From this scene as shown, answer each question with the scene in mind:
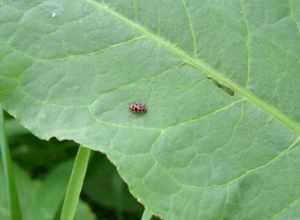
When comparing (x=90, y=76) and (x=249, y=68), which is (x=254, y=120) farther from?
(x=90, y=76)

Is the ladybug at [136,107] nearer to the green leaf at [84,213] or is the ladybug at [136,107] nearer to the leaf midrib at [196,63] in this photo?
the leaf midrib at [196,63]

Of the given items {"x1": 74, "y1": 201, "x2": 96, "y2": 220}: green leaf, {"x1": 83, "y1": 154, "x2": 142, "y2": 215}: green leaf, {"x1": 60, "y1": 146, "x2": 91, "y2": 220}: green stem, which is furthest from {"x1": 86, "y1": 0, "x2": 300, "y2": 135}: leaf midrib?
{"x1": 83, "y1": 154, "x2": 142, "y2": 215}: green leaf

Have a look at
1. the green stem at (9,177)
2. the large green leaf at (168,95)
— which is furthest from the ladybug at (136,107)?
the green stem at (9,177)

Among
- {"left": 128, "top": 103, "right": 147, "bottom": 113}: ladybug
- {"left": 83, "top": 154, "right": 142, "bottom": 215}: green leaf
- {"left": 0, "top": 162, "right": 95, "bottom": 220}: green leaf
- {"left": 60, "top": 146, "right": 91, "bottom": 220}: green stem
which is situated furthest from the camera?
{"left": 83, "top": 154, "right": 142, "bottom": 215}: green leaf

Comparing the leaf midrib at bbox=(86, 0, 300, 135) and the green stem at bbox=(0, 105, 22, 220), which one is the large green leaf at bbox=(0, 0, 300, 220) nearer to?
the leaf midrib at bbox=(86, 0, 300, 135)

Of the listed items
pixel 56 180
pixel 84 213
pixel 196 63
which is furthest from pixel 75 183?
pixel 196 63

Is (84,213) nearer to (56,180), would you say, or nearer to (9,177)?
(56,180)
